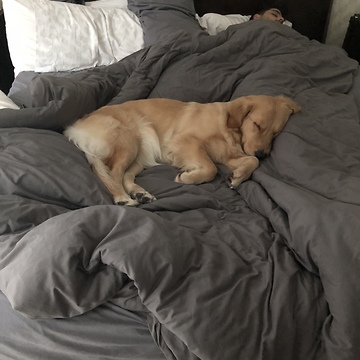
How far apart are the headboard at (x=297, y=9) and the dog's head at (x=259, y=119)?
66.9 inches

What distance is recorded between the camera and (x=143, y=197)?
1.59 m

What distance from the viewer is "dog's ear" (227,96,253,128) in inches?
79.5

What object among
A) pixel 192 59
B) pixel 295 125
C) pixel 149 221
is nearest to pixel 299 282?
pixel 149 221

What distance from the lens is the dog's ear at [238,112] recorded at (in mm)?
2020

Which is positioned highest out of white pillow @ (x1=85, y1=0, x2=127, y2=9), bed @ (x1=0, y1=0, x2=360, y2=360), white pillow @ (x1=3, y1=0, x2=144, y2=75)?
white pillow @ (x1=85, y1=0, x2=127, y2=9)

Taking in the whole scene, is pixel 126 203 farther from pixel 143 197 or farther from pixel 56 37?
pixel 56 37

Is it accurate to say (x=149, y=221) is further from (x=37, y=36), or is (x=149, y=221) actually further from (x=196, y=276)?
(x=37, y=36)

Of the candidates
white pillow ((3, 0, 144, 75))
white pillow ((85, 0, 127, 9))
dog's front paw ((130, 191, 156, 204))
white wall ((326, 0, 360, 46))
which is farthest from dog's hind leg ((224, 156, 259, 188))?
white wall ((326, 0, 360, 46))

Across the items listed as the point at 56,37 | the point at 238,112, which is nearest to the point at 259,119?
the point at 238,112

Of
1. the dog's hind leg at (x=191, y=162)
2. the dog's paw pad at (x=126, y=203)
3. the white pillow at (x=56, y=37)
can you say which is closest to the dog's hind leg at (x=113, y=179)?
the dog's paw pad at (x=126, y=203)

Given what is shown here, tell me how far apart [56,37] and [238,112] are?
1253 millimetres

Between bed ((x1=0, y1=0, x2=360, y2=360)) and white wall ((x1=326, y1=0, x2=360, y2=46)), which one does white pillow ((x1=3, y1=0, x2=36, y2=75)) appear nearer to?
bed ((x1=0, y1=0, x2=360, y2=360))

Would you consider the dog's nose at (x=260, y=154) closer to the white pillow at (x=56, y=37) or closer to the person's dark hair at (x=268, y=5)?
the white pillow at (x=56, y=37)

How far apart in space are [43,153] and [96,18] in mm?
1475
